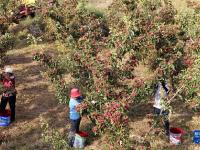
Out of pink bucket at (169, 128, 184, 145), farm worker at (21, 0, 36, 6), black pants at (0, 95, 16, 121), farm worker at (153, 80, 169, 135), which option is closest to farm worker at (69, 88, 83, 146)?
farm worker at (153, 80, 169, 135)

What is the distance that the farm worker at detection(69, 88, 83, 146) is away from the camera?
12000mm

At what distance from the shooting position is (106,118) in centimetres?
980

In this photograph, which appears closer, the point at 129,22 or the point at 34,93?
the point at 129,22

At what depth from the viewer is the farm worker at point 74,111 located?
1200 centimetres

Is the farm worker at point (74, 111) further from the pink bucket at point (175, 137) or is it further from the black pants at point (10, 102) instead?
the pink bucket at point (175, 137)

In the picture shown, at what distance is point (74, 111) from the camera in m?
12.2

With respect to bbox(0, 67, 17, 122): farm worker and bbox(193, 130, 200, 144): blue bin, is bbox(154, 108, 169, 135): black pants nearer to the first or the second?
bbox(193, 130, 200, 144): blue bin

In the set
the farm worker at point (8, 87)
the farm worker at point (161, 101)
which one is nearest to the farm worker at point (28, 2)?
the farm worker at point (8, 87)

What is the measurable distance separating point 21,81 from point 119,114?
333 inches

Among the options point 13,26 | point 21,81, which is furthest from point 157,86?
point 13,26

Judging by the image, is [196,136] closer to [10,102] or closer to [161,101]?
[161,101]

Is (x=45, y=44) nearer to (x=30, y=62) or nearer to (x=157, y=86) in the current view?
(x=30, y=62)

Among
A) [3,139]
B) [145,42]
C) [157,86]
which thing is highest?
[145,42]

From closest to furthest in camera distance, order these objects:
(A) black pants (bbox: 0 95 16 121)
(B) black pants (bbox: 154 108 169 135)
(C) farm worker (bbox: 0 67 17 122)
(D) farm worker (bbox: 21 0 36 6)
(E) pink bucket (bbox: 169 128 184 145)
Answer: (B) black pants (bbox: 154 108 169 135)
(E) pink bucket (bbox: 169 128 184 145)
(C) farm worker (bbox: 0 67 17 122)
(A) black pants (bbox: 0 95 16 121)
(D) farm worker (bbox: 21 0 36 6)
